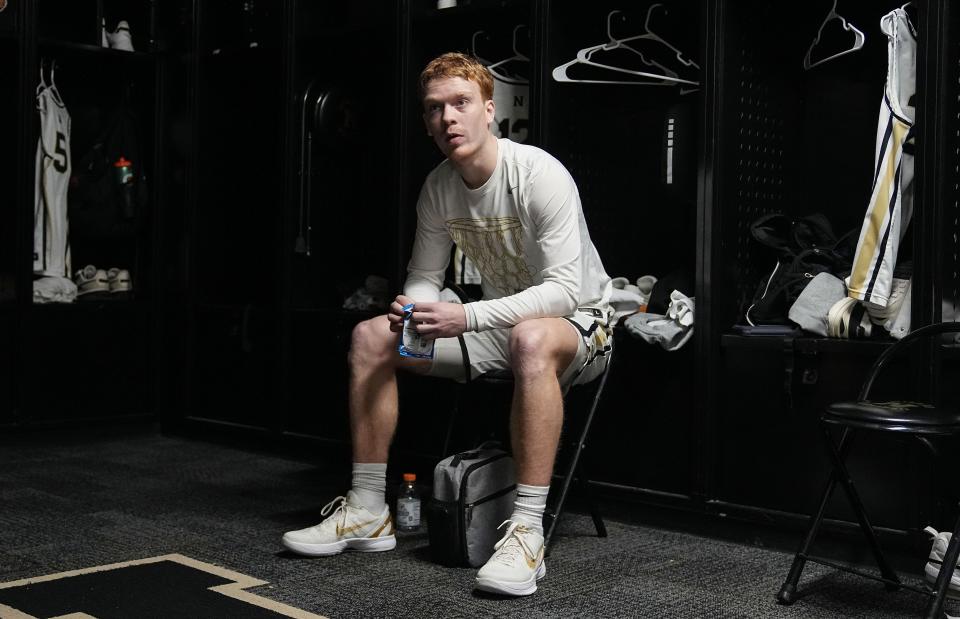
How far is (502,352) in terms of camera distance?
2736 mm

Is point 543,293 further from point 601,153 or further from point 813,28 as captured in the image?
point 813,28

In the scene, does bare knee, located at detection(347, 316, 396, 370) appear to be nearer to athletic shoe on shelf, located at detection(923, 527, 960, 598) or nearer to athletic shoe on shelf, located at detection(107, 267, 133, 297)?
athletic shoe on shelf, located at detection(923, 527, 960, 598)

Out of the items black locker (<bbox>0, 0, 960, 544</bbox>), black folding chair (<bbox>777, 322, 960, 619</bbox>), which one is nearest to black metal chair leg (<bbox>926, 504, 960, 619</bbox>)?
black folding chair (<bbox>777, 322, 960, 619</bbox>)

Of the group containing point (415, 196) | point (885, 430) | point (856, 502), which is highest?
point (415, 196)

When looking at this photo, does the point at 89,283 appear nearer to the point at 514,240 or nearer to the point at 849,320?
the point at 514,240

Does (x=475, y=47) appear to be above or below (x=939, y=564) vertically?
above

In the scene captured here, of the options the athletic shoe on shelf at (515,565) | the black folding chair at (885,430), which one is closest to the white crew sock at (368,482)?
the athletic shoe on shelf at (515,565)

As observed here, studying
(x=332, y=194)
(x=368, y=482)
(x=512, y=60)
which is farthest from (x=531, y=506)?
(x=332, y=194)

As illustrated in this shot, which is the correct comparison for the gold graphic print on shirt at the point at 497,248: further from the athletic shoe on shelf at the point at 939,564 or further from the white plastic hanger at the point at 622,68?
the athletic shoe on shelf at the point at 939,564

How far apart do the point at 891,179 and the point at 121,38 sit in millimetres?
3413

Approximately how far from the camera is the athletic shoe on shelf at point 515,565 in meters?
2.29

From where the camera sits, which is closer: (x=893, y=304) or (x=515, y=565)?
(x=515, y=565)

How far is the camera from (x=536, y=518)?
97.0 inches

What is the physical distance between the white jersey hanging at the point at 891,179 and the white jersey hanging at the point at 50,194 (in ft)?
10.7
